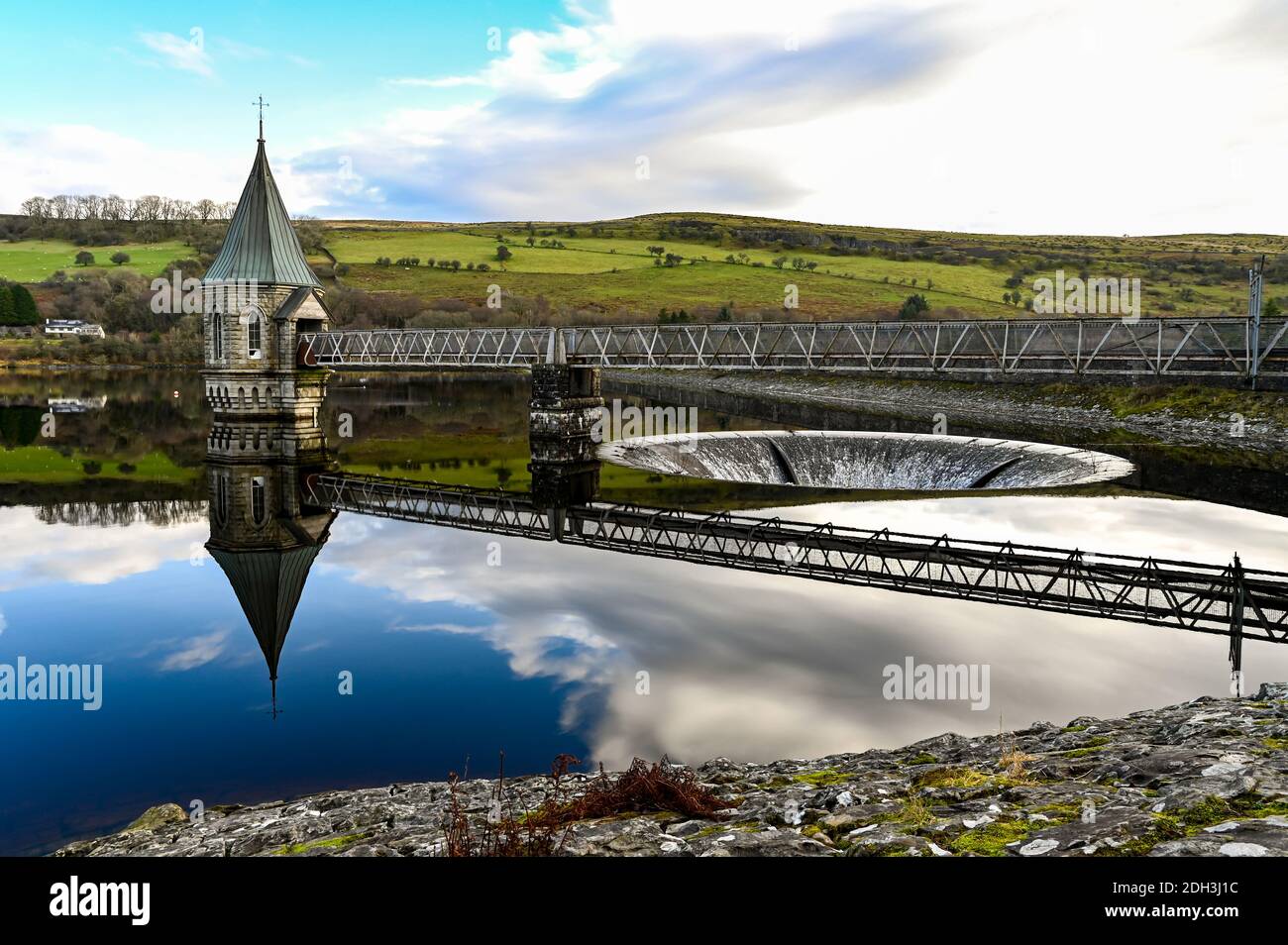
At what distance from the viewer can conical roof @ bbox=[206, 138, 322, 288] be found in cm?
4788

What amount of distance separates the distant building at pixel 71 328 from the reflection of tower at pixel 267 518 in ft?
238

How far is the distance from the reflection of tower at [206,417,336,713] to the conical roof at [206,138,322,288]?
8446 mm

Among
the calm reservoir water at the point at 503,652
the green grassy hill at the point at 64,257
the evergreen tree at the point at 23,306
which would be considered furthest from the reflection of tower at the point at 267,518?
the green grassy hill at the point at 64,257

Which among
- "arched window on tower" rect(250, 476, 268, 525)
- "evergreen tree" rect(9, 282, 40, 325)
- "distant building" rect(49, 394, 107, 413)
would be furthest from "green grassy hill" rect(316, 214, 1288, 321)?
"arched window on tower" rect(250, 476, 268, 525)

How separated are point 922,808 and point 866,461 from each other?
36815 millimetres

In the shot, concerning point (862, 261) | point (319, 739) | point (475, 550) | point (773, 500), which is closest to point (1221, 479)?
point (773, 500)

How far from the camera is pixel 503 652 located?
16.9m

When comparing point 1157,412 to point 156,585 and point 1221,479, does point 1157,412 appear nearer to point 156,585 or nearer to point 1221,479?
point 1221,479
